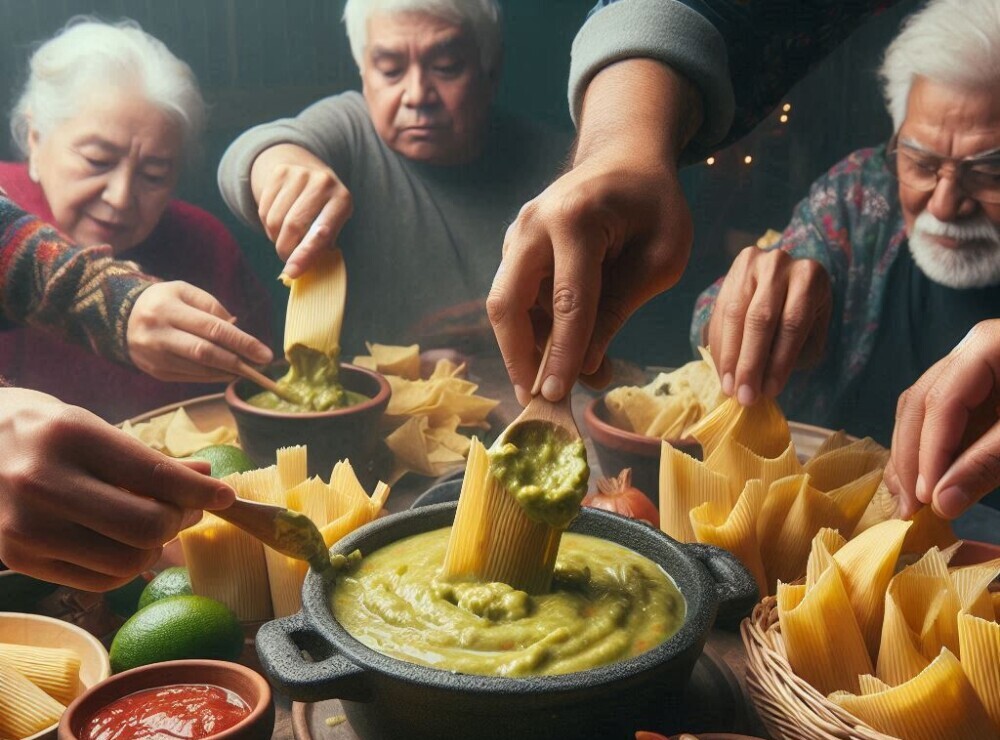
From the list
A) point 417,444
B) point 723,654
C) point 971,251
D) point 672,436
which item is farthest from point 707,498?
point 971,251

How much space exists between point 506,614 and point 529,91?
1.87 meters

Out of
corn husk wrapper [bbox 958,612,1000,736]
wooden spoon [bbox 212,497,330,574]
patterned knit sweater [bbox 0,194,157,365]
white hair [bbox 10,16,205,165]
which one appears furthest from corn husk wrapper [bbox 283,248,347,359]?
corn husk wrapper [bbox 958,612,1000,736]

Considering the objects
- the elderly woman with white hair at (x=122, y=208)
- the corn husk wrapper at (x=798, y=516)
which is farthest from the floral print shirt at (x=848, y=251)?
the elderly woman with white hair at (x=122, y=208)

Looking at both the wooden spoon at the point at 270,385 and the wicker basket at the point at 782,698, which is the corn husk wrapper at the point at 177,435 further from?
the wicker basket at the point at 782,698

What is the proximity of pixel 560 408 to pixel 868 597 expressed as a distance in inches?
16.5

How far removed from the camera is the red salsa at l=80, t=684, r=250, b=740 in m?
0.89

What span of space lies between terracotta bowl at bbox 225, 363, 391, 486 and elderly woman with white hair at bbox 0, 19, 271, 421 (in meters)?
0.25

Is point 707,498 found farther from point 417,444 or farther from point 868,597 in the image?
point 417,444

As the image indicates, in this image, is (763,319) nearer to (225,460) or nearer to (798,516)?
(798,516)

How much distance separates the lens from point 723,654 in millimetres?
1198

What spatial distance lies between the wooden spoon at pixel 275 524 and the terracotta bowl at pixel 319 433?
0.66 metres

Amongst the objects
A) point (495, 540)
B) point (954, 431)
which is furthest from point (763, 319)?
point (495, 540)

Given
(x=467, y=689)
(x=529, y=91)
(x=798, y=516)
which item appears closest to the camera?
(x=467, y=689)

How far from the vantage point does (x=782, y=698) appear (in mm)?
953
